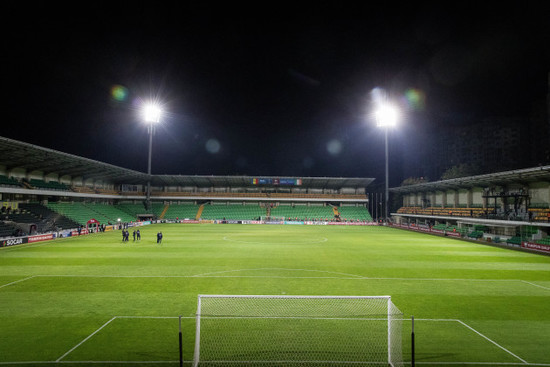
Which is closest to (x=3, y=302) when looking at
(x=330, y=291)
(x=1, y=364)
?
(x=1, y=364)

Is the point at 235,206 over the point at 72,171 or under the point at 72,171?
under

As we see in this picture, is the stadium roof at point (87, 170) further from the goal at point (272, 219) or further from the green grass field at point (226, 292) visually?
the green grass field at point (226, 292)

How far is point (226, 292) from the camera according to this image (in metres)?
12.4

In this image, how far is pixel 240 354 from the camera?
729cm

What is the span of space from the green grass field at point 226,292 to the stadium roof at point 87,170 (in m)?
12.7

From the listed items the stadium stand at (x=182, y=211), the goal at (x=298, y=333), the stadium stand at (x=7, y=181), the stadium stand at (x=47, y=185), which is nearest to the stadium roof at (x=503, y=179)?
the goal at (x=298, y=333)

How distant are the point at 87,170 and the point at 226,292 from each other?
44.3m

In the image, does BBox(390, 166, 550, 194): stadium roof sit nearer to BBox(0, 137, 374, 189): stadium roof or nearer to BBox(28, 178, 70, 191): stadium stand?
BBox(0, 137, 374, 189): stadium roof

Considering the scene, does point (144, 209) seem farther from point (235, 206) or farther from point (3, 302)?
point (3, 302)

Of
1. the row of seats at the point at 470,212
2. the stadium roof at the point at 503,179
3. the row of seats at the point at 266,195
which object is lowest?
the row of seats at the point at 470,212

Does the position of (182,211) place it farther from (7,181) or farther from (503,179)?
(503,179)

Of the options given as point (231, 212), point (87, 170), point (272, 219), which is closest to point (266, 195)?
point (272, 219)

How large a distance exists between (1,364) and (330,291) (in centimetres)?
1034

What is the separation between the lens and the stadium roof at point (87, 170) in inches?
1251
